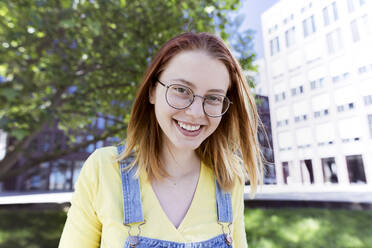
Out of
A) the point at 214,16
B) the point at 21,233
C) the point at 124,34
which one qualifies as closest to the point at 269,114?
→ the point at 214,16

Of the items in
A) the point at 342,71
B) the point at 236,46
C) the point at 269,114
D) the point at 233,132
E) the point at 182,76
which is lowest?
the point at 233,132

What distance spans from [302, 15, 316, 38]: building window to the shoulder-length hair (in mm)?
1902

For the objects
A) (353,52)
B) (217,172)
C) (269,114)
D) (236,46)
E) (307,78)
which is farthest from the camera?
(236,46)

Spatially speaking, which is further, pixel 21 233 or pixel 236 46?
pixel 236 46

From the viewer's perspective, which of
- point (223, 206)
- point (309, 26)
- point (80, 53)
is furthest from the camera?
point (80, 53)

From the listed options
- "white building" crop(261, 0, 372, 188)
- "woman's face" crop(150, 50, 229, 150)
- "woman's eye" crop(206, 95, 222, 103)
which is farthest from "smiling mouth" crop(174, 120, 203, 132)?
"white building" crop(261, 0, 372, 188)

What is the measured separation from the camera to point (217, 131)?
147cm

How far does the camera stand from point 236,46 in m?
4.04

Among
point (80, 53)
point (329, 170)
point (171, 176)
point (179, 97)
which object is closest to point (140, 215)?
point (171, 176)

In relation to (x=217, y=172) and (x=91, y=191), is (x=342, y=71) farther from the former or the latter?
(x=91, y=191)

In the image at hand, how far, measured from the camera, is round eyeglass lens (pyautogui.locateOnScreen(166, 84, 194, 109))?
106 cm

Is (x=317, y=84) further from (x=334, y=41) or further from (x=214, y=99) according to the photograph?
(x=214, y=99)

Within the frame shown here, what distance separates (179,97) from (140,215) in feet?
1.70

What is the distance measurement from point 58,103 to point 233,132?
3.59m
